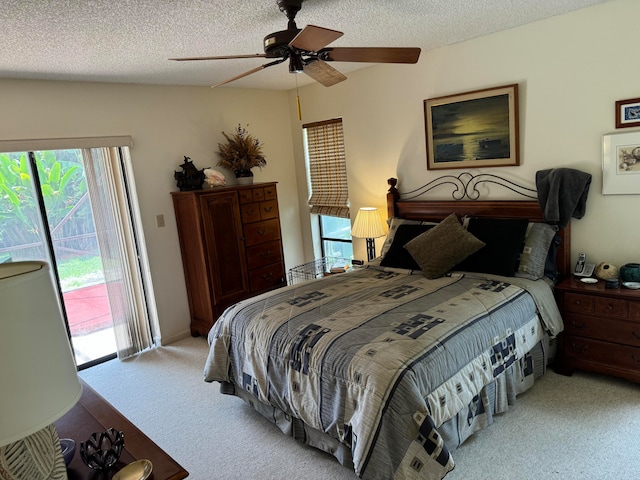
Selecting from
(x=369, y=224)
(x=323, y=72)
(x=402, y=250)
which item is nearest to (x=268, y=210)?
(x=369, y=224)

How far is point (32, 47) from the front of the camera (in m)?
2.70

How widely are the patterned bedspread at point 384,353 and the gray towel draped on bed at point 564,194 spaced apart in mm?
571

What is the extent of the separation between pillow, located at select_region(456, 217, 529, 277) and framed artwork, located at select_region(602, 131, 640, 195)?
1.98 feet

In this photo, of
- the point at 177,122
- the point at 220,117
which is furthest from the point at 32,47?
the point at 220,117

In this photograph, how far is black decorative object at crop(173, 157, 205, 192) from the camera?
433cm

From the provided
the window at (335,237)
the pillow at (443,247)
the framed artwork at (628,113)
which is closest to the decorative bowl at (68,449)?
the pillow at (443,247)

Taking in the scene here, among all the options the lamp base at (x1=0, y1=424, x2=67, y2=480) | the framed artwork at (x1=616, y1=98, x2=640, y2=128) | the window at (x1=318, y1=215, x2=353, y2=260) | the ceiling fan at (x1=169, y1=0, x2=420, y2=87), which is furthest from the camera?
the window at (x1=318, y1=215, x2=353, y2=260)

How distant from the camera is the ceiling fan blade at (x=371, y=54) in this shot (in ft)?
7.39

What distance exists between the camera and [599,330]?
2.90 m

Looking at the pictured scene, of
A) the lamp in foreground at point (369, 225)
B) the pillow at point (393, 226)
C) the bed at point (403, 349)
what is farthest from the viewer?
the lamp in foreground at point (369, 225)

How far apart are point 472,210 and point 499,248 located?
598 millimetres

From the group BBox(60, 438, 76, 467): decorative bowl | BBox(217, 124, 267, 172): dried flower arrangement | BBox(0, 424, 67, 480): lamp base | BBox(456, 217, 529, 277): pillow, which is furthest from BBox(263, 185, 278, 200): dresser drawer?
BBox(0, 424, 67, 480): lamp base

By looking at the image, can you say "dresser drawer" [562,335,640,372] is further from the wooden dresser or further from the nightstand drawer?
the wooden dresser

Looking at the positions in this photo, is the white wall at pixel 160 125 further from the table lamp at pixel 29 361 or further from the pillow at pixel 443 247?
the table lamp at pixel 29 361
